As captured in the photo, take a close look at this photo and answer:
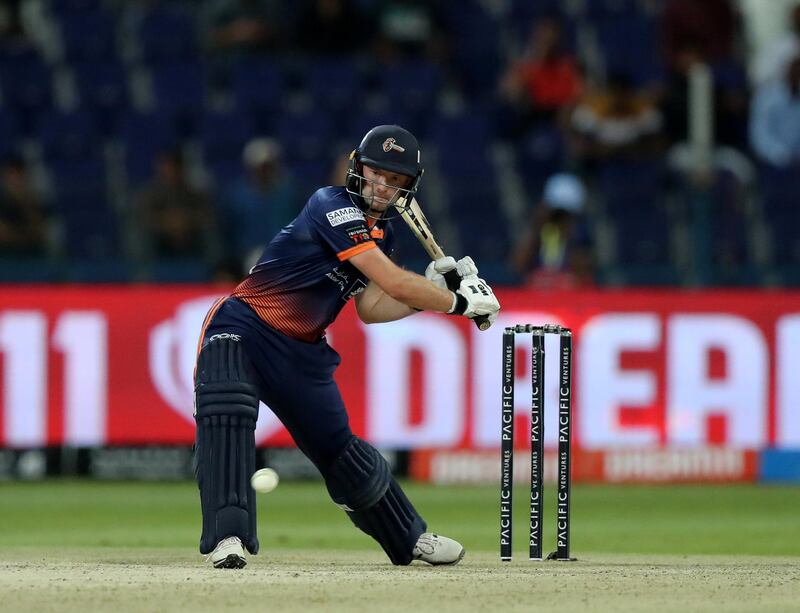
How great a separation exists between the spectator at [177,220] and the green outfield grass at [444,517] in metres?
1.94

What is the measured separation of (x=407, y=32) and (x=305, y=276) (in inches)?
358

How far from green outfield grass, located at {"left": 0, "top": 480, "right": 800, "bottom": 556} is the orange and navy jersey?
2.16 metres

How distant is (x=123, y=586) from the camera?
6.44 meters

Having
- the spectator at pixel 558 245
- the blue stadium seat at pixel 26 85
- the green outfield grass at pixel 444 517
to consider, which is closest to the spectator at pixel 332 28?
the blue stadium seat at pixel 26 85

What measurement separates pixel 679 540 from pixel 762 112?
20.4 feet

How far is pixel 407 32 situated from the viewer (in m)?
16.1

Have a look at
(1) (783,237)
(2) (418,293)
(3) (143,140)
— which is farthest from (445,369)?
(2) (418,293)

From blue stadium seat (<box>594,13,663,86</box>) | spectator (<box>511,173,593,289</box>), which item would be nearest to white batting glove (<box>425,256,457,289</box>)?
spectator (<box>511,173,593,289</box>)

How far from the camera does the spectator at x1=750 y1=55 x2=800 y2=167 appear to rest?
590 inches

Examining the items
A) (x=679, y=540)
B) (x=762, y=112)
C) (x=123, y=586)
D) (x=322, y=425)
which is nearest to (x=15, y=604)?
(x=123, y=586)

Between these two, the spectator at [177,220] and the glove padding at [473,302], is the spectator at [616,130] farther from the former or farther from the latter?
the glove padding at [473,302]

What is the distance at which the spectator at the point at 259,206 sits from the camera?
13.6m

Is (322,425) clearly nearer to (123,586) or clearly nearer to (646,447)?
(123,586)

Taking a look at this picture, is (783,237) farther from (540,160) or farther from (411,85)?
(411,85)
